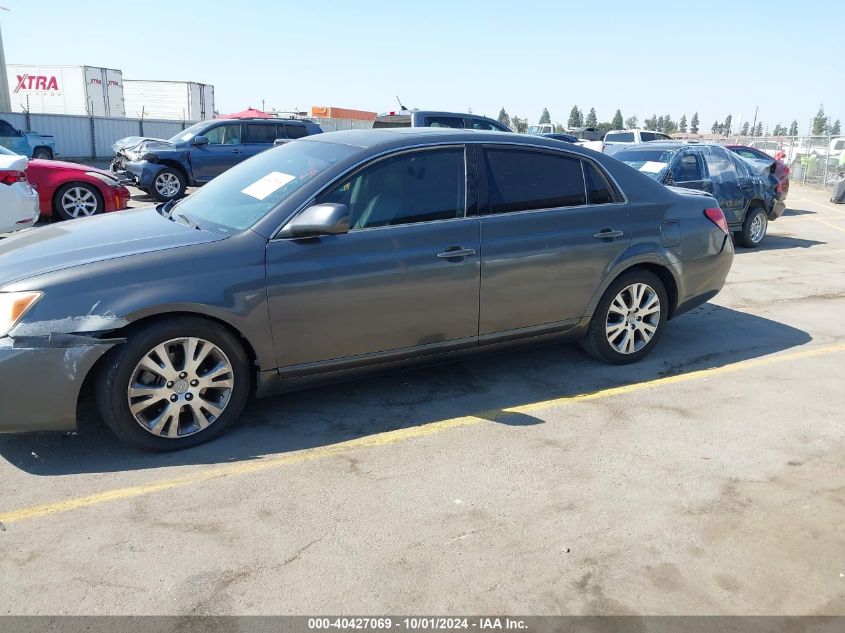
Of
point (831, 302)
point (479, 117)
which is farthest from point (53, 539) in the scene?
point (479, 117)

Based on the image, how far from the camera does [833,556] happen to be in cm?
320

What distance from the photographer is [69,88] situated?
40750 millimetres

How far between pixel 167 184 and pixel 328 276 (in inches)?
474

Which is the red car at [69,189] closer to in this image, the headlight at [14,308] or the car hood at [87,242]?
the car hood at [87,242]

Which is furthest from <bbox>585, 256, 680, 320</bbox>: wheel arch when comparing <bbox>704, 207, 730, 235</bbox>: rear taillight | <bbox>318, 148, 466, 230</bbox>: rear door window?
<bbox>318, 148, 466, 230</bbox>: rear door window

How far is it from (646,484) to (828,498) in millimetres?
902

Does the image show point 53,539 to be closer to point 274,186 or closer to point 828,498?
point 274,186

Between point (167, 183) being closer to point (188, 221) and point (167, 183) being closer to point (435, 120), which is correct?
point (435, 120)

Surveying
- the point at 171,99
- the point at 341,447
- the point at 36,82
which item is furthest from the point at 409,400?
the point at 36,82

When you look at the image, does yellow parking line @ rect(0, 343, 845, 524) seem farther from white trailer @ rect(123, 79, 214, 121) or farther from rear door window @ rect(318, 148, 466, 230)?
white trailer @ rect(123, 79, 214, 121)

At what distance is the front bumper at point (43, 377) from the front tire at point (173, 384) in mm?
119

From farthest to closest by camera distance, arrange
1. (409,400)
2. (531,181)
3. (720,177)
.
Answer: (720,177) → (531,181) → (409,400)

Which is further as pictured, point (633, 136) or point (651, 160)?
point (633, 136)

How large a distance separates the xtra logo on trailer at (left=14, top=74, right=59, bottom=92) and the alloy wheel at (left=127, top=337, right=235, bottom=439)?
144 ft
